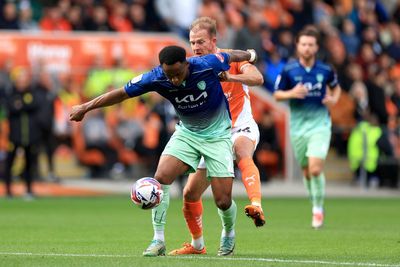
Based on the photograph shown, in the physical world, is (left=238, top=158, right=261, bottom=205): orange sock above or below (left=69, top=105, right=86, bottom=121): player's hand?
below

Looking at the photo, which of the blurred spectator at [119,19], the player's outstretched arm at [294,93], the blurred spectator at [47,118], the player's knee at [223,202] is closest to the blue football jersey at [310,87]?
the player's outstretched arm at [294,93]

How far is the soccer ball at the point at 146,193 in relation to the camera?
36.3 ft

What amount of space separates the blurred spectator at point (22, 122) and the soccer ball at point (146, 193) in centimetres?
1272

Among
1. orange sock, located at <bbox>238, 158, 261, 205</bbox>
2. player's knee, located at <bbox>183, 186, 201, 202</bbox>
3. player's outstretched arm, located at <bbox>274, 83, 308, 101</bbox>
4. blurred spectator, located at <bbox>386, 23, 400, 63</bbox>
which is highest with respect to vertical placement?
blurred spectator, located at <bbox>386, 23, 400, 63</bbox>

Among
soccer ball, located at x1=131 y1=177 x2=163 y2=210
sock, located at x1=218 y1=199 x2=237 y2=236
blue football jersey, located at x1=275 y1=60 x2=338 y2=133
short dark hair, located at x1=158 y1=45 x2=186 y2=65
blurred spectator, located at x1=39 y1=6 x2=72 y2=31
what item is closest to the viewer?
short dark hair, located at x1=158 y1=45 x2=186 y2=65

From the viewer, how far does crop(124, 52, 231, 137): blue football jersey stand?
11.2 m

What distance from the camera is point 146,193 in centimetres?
1109

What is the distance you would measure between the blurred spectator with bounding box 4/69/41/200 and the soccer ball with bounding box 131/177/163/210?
12.7 m

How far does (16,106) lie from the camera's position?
24.0 m

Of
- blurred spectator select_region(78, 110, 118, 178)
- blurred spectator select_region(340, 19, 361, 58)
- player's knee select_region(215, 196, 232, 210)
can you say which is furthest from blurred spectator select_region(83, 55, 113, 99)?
player's knee select_region(215, 196, 232, 210)

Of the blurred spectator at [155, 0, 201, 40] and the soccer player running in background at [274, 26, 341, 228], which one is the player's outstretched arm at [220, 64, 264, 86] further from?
the blurred spectator at [155, 0, 201, 40]

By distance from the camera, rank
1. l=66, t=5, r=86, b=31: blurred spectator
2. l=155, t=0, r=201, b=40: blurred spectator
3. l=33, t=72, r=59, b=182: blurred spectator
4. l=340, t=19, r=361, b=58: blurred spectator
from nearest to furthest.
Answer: l=33, t=72, r=59, b=182: blurred spectator → l=66, t=5, r=86, b=31: blurred spectator → l=155, t=0, r=201, b=40: blurred spectator → l=340, t=19, r=361, b=58: blurred spectator

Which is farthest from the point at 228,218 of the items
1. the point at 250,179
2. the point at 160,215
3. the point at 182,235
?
the point at 182,235

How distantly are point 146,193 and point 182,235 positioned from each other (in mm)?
3913
